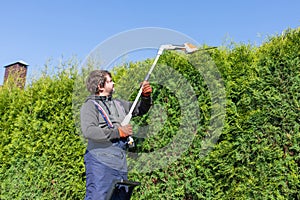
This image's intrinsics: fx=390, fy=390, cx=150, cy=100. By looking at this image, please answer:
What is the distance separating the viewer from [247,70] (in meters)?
4.29

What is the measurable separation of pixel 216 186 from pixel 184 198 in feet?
1.37

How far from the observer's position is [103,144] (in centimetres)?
343

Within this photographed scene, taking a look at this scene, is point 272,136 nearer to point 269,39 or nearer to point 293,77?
point 293,77

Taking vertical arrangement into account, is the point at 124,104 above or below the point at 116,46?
below

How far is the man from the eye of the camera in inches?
131

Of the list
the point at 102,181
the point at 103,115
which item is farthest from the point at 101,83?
the point at 102,181

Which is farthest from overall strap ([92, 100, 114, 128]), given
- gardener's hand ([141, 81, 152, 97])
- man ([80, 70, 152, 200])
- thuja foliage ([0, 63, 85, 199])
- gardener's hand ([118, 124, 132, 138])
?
thuja foliage ([0, 63, 85, 199])

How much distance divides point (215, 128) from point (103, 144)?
1428 millimetres

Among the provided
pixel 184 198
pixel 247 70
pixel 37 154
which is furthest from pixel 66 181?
pixel 247 70

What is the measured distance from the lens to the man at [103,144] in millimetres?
3334

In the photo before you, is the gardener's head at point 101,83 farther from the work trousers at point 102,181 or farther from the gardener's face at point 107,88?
the work trousers at point 102,181

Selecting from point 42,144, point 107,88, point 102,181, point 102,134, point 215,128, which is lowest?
point 102,181

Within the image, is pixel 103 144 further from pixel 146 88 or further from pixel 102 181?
pixel 146 88

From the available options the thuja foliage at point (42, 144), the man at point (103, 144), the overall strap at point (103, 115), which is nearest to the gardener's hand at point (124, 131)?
the man at point (103, 144)
